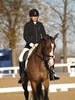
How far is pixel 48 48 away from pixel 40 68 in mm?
770

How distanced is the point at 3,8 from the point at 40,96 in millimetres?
22712

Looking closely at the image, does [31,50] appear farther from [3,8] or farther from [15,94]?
[3,8]

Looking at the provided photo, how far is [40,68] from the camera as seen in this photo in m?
10.3

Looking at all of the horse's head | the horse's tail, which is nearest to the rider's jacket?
the horse's head

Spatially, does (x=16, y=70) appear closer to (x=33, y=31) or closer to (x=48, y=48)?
(x=33, y=31)

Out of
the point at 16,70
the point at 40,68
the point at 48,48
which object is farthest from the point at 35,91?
the point at 16,70

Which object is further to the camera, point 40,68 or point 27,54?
point 27,54

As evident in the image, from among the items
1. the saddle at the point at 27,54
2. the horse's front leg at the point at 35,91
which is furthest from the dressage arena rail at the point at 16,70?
the horse's front leg at the point at 35,91

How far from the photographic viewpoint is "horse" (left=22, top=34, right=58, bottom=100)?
9883 mm

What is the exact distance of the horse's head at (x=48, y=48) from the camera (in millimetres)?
9625

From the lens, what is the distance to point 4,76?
94.5 feet

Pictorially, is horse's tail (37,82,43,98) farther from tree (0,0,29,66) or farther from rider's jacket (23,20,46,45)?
tree (0,0,29,66)

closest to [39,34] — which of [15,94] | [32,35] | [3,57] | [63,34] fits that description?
[32,35]

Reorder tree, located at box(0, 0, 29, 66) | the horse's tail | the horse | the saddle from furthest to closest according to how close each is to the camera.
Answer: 1. tree, located at box(0, 0, 29, 66)
2. the saddle
3. the horse's tail
4. the horse
